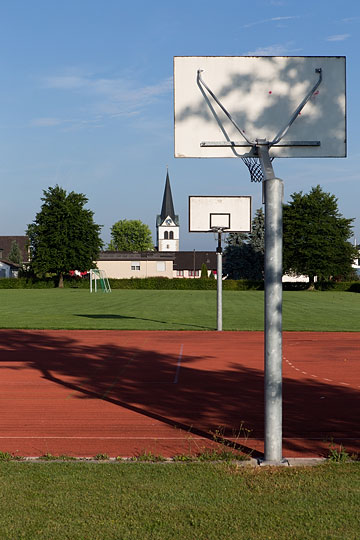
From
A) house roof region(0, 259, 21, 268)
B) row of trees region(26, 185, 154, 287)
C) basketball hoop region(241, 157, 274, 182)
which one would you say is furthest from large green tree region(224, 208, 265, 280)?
basketball hoop region(241, 157, 274, 182)

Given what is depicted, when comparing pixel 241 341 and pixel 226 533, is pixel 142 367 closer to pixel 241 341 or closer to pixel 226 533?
pixel 241 341

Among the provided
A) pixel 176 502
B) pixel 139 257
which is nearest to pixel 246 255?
pixel 139 257

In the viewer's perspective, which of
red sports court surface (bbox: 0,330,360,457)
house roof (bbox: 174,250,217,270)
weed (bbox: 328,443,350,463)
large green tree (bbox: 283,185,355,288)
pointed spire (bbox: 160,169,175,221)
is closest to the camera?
weed (bbox: 328,443,350,463)

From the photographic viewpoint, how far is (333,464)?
6.22 metres

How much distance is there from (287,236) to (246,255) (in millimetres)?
9854

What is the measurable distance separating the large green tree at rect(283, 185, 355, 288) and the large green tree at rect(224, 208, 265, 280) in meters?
7.62

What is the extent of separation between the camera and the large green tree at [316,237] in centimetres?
7612

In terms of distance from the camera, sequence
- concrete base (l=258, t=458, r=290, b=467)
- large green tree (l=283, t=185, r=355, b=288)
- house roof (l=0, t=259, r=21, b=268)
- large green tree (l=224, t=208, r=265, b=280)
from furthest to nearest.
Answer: house roof (l=0, t=259, r=21, b=268) → large green tree (l=224, t=208, r=265, b=280) → large green tree (l=283, t=185, r=355, b=288) → concrete base (l=258, t=458, r=290, b=467)

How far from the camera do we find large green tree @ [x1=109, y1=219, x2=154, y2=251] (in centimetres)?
14550

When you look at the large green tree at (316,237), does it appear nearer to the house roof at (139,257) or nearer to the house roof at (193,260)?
the house roof at (139,257)

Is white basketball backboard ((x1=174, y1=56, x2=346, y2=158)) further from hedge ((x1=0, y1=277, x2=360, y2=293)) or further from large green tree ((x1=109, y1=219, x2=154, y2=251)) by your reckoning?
large green tree ((x1=109, y1=219, x2=154, y2=251))

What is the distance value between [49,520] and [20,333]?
16322mm

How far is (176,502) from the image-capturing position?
5.12m

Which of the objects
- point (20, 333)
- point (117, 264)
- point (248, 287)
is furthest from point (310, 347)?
point (117, 264)
